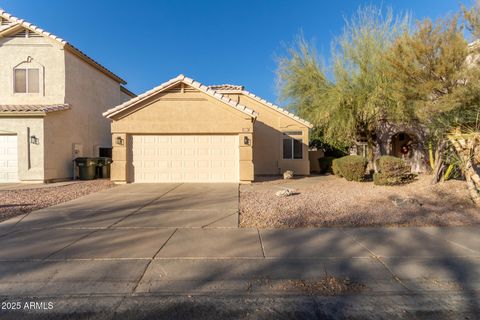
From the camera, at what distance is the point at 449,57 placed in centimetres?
769

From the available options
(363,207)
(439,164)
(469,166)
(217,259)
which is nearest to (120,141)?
(217,259)

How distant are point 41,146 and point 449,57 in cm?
1628

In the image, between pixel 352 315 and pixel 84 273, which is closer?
pixel 352 315

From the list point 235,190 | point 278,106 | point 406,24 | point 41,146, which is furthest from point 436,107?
point 41,146

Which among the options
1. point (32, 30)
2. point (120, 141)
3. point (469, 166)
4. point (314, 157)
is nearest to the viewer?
point (469, 166)

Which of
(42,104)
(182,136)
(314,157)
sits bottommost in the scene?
(314,157)

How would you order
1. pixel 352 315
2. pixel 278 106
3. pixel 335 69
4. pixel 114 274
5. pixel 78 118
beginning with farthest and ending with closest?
pixel 278 106 < pixel 78 118 < pixel 335 69 < pixel 114 274 < pixel 352 315

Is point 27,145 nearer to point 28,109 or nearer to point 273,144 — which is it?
point 28,109

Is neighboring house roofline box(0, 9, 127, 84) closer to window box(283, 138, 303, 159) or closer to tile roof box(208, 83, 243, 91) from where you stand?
tile roof box(208, 83, 243, 91)

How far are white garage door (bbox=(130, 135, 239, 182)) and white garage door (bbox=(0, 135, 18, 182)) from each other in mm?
5440

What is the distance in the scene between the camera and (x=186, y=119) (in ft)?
38.2

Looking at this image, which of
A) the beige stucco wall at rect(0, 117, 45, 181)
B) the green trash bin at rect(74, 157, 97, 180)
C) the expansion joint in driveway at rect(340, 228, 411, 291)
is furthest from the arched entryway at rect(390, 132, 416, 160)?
the beige stucco wall at rect(0, 117, 45, 181)

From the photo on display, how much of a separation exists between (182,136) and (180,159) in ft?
3.51

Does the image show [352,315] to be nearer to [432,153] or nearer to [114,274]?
[114,274]
